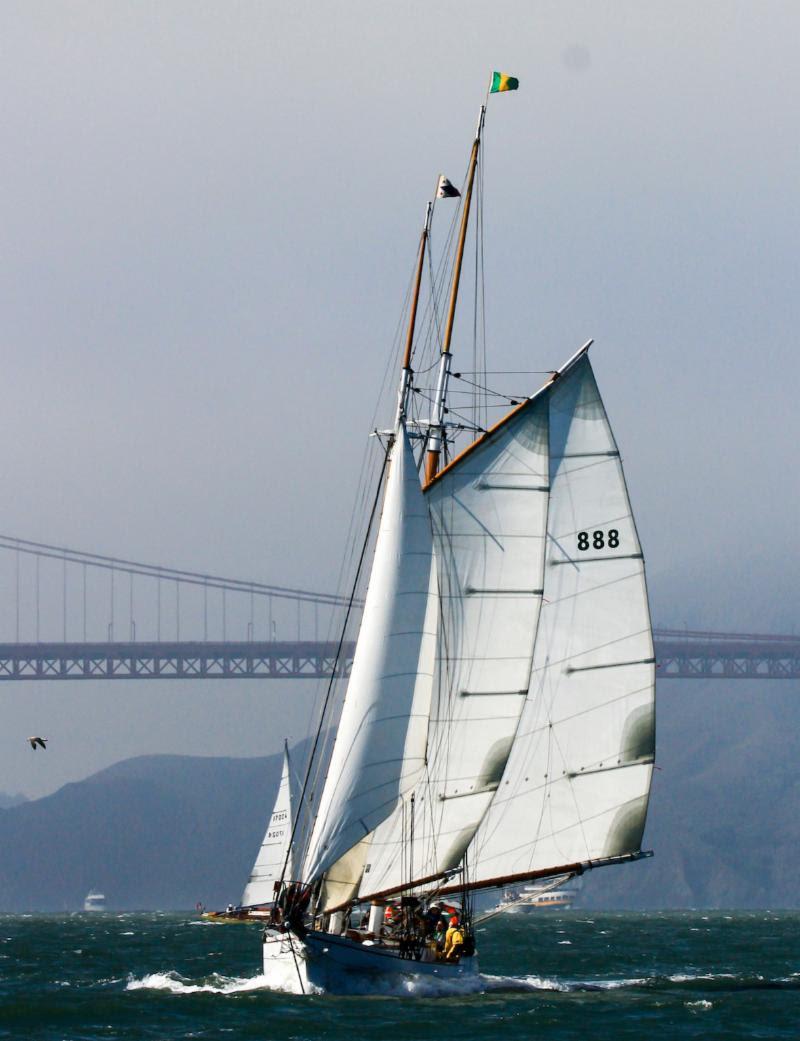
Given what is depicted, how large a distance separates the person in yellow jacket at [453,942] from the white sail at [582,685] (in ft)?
5.05

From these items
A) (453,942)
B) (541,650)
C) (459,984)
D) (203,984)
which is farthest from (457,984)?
(203,984)

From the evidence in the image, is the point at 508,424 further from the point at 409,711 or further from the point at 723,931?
the point at 723,931

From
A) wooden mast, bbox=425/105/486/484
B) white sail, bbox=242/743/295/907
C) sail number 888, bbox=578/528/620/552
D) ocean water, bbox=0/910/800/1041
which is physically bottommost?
ocean water, bbox=0/910/800/1041

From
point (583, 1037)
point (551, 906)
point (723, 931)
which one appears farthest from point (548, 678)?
point (551, 906)

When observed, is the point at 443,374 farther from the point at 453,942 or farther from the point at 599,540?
the point at 453,942

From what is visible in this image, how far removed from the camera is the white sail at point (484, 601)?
96.2ft

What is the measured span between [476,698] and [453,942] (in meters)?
3.23

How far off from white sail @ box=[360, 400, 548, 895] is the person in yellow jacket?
1.65m

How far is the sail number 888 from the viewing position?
3059cm

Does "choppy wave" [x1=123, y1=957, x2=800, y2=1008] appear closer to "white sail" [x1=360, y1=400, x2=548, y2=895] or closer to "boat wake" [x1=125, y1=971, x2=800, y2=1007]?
"boat wake" [x1=125, y1=971, x2=800, y2=1007]

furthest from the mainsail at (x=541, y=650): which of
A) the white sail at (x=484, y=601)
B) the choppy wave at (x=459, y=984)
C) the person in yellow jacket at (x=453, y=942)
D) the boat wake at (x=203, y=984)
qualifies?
the boat wake at (x=203, y=984)

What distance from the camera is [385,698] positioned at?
91.3 feet

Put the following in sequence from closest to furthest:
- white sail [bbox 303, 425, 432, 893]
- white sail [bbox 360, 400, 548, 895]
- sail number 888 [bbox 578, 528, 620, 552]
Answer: white sail [bbox 303, 425, 432, 893] → white sail [bbox 360, 400, 548, 895] → sail number 888 [bbox 578, 528, 620, 552]

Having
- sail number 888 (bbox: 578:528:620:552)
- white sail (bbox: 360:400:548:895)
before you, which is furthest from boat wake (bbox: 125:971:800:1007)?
sail number 888 (bbox: 578:528:620:552)
